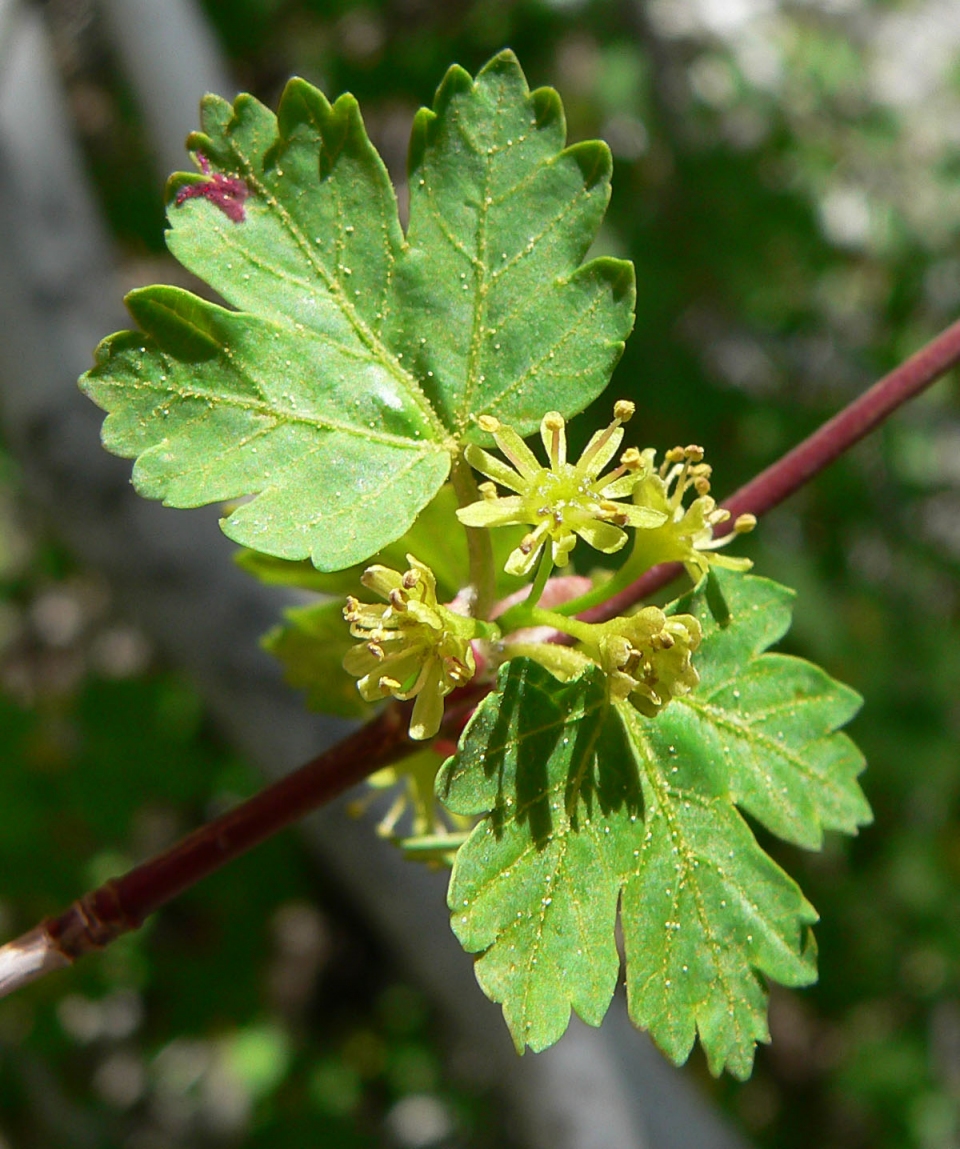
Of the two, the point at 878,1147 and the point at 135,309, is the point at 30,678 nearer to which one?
the point at 878,1147

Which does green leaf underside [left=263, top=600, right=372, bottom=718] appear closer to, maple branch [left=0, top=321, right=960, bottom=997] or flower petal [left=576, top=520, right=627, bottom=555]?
maple branch [left=0, top=321, right=960, bottom=997]

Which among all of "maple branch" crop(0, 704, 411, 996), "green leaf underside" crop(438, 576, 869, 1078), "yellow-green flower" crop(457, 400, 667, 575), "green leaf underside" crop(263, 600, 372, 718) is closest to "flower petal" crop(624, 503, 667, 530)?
"yellow-green flower" crop(457, 400, 667, 575)

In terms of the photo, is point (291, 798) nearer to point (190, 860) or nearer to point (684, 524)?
point (190, 860)

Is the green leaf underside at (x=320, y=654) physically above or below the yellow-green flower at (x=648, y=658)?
below

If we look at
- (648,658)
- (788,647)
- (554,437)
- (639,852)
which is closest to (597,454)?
(554,437)

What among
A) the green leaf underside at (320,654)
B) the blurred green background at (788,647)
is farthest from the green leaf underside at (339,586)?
the blurred green background at (788,647)

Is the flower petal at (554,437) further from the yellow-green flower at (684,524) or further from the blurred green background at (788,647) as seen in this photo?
the blurred green background at (788,647)
